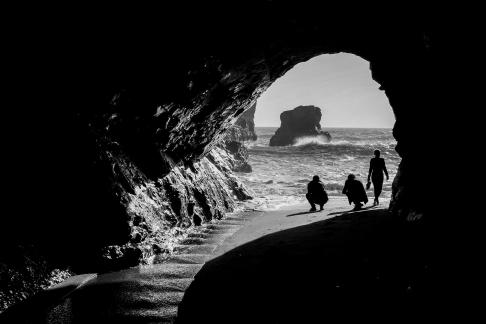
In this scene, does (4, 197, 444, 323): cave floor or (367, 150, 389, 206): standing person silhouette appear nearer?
(4, 197, 444, 323): cave floor

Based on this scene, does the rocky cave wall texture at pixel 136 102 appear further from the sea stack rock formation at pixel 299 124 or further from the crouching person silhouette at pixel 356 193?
the sea stack rock formation at pixel 299 124

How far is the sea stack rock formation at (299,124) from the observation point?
5832 cm

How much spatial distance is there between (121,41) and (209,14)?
1291 millimetres

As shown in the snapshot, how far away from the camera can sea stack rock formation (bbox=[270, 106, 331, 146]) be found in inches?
2296

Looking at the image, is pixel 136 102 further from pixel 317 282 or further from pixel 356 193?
pixel 356 193

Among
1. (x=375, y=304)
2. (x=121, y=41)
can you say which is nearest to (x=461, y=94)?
(x=375, y=304)

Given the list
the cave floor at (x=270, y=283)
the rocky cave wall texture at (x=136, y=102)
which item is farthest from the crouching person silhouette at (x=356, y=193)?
the cave floor at (x=270, y=283)

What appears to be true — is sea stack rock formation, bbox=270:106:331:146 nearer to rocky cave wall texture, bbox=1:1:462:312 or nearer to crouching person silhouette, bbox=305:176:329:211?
crouching person silhouette, bbox=305:176:329:211

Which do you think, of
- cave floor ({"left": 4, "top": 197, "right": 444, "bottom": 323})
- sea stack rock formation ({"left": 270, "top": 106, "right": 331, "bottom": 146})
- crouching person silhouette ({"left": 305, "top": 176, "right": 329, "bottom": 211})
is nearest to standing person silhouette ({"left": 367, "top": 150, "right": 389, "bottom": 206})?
crouching person silhouette ({"left": 305, "top": 176, "right": 329, "bottom": 211})

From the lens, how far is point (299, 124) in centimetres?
6094

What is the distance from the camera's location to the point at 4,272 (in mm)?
3561

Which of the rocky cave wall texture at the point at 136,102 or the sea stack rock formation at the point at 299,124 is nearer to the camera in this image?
the rocky cave wall texture at the point at 136,102

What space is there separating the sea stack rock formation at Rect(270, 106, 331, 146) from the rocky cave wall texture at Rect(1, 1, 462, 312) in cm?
5110

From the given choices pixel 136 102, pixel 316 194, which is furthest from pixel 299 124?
pixel 136 102
